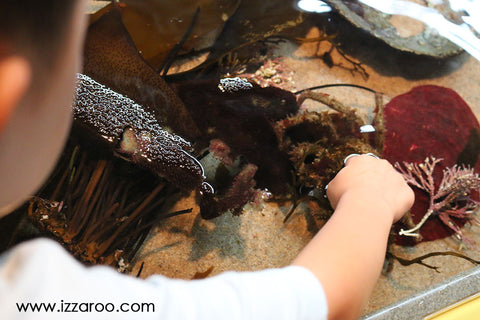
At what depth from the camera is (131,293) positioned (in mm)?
621

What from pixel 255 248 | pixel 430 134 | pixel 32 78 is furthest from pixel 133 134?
pixel 430 134

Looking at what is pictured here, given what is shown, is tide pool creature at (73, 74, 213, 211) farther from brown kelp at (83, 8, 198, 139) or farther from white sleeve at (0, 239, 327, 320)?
white sleeve at (0, 239, 327, 320)

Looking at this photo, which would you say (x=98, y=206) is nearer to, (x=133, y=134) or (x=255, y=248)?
(x=133, y=134)

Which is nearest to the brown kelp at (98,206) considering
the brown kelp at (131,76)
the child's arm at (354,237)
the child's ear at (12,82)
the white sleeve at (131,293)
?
the brown kelp at (131,76)

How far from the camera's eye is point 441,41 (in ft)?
5.78

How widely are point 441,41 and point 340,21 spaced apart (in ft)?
1.64

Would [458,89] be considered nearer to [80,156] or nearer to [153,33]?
[153,33]

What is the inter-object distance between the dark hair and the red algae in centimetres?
120

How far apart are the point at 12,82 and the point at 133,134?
0.63 meters

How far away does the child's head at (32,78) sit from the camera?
16.4 inches

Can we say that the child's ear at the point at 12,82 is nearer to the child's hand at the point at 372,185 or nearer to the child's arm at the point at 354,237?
the child's arm at the point at 354,237

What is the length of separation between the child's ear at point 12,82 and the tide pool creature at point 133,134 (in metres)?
0.61

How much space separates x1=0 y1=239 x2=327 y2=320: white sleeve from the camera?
56 centimetres

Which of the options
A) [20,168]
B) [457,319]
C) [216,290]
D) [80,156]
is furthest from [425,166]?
[20,168]
